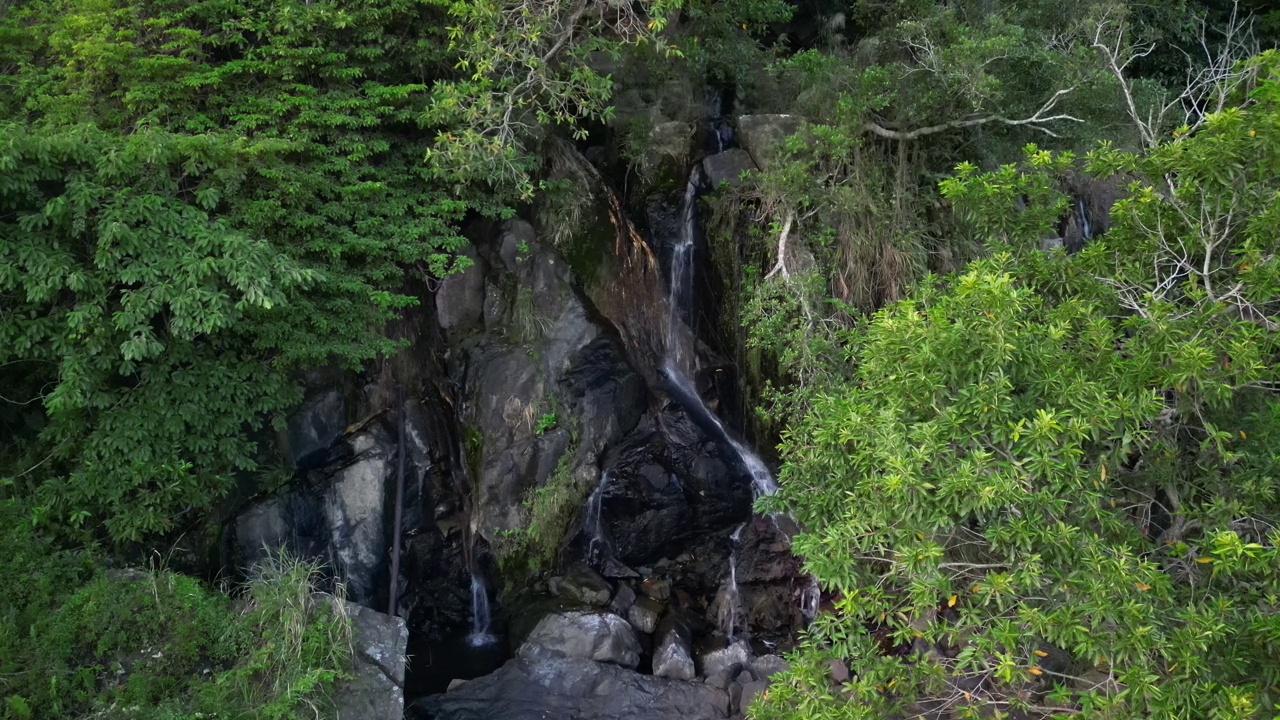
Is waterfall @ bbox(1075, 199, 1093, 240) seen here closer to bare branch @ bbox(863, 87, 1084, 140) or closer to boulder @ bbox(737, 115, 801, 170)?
bare branch @ bbox(863, 87, 1084, 140)

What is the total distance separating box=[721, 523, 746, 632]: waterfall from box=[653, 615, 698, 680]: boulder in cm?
57

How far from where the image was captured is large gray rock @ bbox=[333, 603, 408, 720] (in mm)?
6266

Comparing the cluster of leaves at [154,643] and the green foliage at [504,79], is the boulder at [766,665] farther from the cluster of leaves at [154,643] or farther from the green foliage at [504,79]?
the green foliage at [504,79]

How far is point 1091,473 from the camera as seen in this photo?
4.14 m

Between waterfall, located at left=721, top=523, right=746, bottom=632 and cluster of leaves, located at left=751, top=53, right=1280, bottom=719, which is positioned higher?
cluster of leaves, located at left=751, top=53, right=1280, bottom=719

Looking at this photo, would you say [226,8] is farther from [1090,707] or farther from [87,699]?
[1090,707]

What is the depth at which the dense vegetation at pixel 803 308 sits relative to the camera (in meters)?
4.13

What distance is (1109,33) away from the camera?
9773 mm

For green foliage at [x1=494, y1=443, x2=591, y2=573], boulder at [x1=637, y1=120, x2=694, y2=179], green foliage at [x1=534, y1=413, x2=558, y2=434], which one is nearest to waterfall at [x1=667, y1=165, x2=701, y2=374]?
boulder at [x1=637, y1=120, x2=694, y2=179]

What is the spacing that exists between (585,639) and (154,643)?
12.4 feet

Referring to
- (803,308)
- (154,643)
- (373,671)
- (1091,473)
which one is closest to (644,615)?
(373,671)

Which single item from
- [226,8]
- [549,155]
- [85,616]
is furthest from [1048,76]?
[85,616]

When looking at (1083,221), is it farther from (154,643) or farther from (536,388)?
(154,643)

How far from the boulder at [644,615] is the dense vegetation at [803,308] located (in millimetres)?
1160
